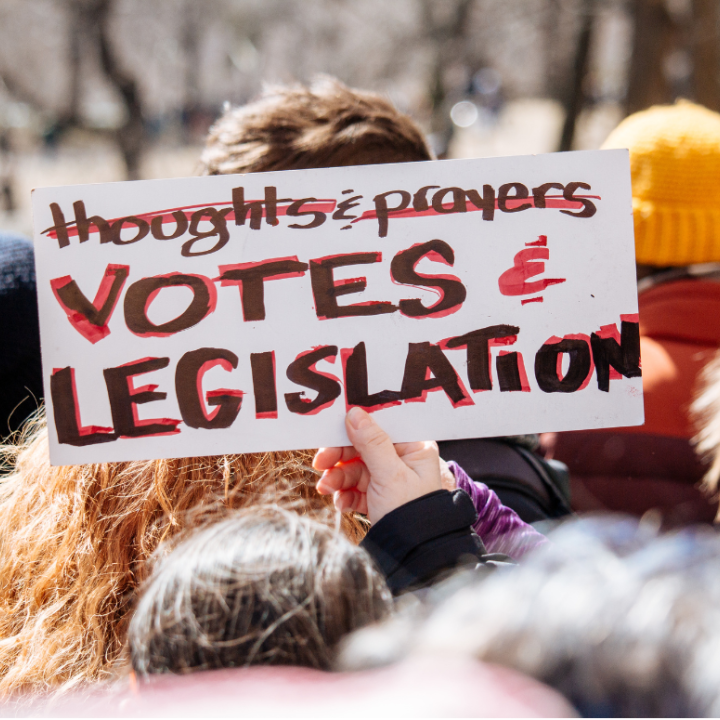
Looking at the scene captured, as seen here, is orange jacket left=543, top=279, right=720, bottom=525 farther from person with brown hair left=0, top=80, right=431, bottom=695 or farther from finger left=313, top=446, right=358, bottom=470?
finger left=313, top=446, right=358, bottom=470

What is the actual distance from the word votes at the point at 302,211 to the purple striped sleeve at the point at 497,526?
20.9 inches

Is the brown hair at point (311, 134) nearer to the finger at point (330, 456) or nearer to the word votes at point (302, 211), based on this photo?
the word votes at point (302, 211)

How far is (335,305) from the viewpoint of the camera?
3.42 feet

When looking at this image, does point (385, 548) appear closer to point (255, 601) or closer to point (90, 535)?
point (255, 601)

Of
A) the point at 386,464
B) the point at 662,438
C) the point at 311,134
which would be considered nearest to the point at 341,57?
the point at 311,134

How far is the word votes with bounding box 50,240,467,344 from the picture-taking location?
102 cm

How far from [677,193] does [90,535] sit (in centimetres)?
173

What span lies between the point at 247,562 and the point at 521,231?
2.28 feet

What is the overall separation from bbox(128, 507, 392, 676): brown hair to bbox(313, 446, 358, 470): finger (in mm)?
371

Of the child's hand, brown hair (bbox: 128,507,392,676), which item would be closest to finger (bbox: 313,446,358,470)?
the child's hand

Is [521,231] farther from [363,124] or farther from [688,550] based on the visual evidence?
[363,124]

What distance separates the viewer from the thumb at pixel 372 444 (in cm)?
100

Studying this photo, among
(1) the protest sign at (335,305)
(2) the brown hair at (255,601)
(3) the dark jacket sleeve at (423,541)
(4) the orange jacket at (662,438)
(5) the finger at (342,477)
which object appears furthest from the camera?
(4) the orange jacket at (662,438)

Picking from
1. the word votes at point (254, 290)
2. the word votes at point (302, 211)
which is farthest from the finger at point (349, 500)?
the word votes at point (302, 211)
